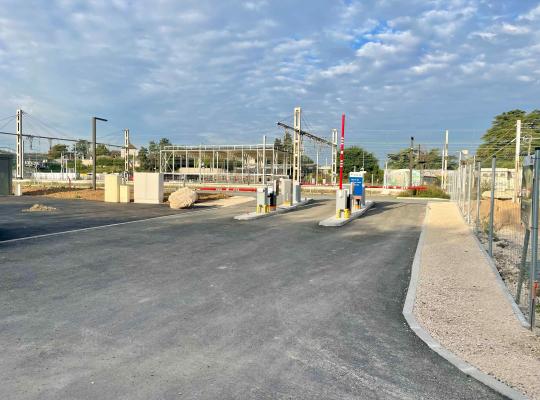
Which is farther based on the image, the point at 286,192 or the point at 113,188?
the point at 113,188

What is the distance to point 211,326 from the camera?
17.7ft

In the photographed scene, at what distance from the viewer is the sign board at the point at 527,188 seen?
5844 mm

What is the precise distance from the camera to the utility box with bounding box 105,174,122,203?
27.0m

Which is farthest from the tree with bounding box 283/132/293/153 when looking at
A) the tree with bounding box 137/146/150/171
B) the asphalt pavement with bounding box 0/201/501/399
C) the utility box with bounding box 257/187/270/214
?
the asphalt pavement with bounding box 0/201/501/399

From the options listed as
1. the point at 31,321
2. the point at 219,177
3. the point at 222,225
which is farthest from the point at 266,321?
the point at 219,177

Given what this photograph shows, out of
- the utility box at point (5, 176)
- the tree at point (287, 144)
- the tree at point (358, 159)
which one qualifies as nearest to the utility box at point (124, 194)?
the utility box at point (5, 176)

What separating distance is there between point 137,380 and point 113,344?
102cm

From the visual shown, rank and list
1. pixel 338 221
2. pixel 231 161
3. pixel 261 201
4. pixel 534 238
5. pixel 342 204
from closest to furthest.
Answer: pixel 534 238
pixel 338 221
pixel 342 204
pixel 261 201
pixel 231 161

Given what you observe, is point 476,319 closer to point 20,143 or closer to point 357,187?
point 357,187

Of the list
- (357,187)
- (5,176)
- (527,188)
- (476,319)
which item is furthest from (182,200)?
(527,188)

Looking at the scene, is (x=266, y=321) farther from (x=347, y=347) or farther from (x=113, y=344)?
(x=113, y=344)

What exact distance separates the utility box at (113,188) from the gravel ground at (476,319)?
21.8m

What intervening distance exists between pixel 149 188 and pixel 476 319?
2356 centimetres

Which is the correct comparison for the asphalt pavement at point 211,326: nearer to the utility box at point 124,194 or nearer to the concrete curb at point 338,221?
the concrete curb at point 338,221
